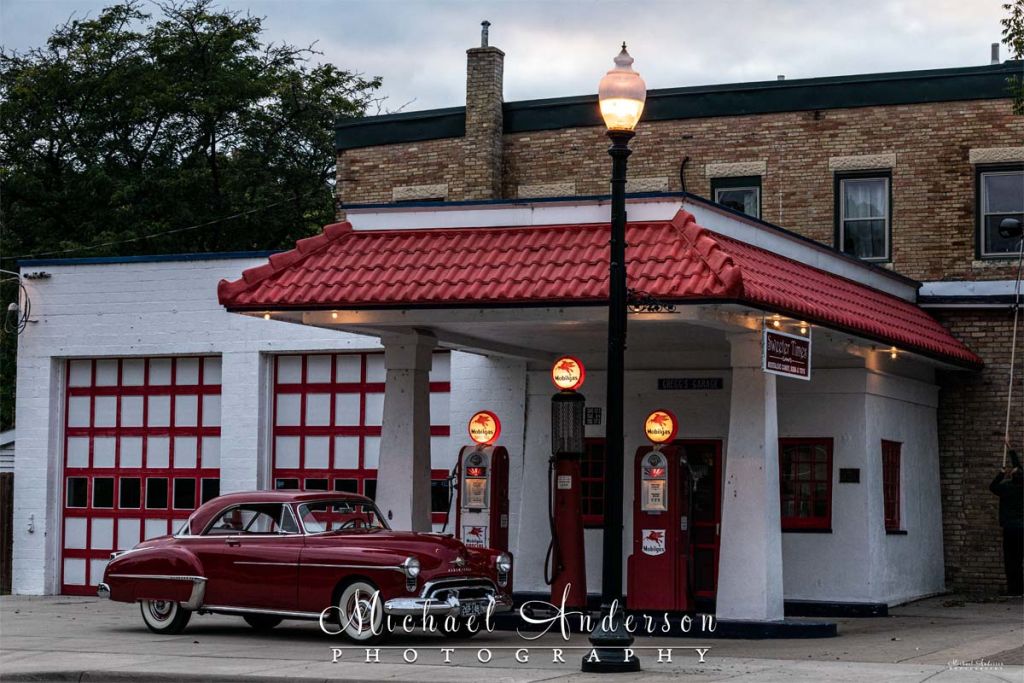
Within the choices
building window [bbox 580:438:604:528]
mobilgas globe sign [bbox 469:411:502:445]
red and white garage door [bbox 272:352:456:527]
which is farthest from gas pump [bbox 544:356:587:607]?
red and white garage door [bbox 272:352:456:527]

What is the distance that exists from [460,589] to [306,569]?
1686 mm

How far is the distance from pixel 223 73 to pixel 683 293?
2904cm

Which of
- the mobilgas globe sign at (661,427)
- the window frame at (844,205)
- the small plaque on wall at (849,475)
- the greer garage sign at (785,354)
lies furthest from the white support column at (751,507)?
the window frame at (844,205)

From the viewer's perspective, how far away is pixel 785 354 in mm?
17266

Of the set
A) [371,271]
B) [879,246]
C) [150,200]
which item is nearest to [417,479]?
[371,271]

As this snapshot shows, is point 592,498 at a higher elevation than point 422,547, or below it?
higher

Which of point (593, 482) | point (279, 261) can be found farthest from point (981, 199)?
point (279, 261)

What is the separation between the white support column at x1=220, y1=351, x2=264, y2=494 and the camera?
2473 centimetres

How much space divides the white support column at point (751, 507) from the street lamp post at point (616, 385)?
134 inches

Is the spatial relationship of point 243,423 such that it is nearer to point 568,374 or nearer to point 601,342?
point 601,342

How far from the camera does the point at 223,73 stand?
4256 centimetres

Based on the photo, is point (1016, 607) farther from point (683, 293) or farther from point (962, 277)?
point (683, 293)

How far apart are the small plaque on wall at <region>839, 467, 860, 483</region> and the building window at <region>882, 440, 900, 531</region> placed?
94cm

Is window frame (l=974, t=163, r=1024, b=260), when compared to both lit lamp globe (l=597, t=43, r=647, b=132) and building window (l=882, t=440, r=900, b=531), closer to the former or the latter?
building window (l=882, t=440, r=900, b=531)
